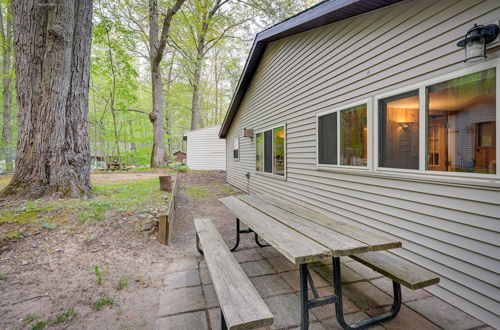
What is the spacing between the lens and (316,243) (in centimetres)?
161

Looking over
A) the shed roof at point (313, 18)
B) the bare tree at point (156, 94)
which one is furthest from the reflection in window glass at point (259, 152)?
the bare tree at point (156, 94)

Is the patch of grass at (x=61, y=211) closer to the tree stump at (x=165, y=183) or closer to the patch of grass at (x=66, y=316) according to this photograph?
the patch of grass at (x=66, y=316)

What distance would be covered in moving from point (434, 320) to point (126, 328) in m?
2.35

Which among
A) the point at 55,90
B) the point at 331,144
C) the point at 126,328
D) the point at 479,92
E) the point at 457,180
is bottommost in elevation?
the point at 126,328

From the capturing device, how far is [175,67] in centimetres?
2208

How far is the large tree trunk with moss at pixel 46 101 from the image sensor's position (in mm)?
4043

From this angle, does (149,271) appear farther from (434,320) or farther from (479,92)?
(479,92)

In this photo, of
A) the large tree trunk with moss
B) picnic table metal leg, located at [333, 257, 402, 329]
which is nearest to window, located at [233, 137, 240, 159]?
the large tree trunk with moss

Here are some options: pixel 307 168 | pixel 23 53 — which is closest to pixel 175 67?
pixel 23 53

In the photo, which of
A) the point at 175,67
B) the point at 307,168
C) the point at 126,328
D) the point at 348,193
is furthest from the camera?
the point at 175,67

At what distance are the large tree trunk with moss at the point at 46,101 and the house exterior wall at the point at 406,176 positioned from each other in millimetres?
4260

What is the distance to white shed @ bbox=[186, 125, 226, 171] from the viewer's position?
15922mm

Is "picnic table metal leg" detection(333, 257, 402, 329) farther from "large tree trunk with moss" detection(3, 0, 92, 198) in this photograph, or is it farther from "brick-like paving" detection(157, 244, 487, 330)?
"large tree trunk with moss" detection(3, 0, 92, 198)

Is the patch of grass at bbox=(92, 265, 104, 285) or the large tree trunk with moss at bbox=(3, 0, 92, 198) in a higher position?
the large tree trunk with moss at bbox=(3, 0, 92, 198)
